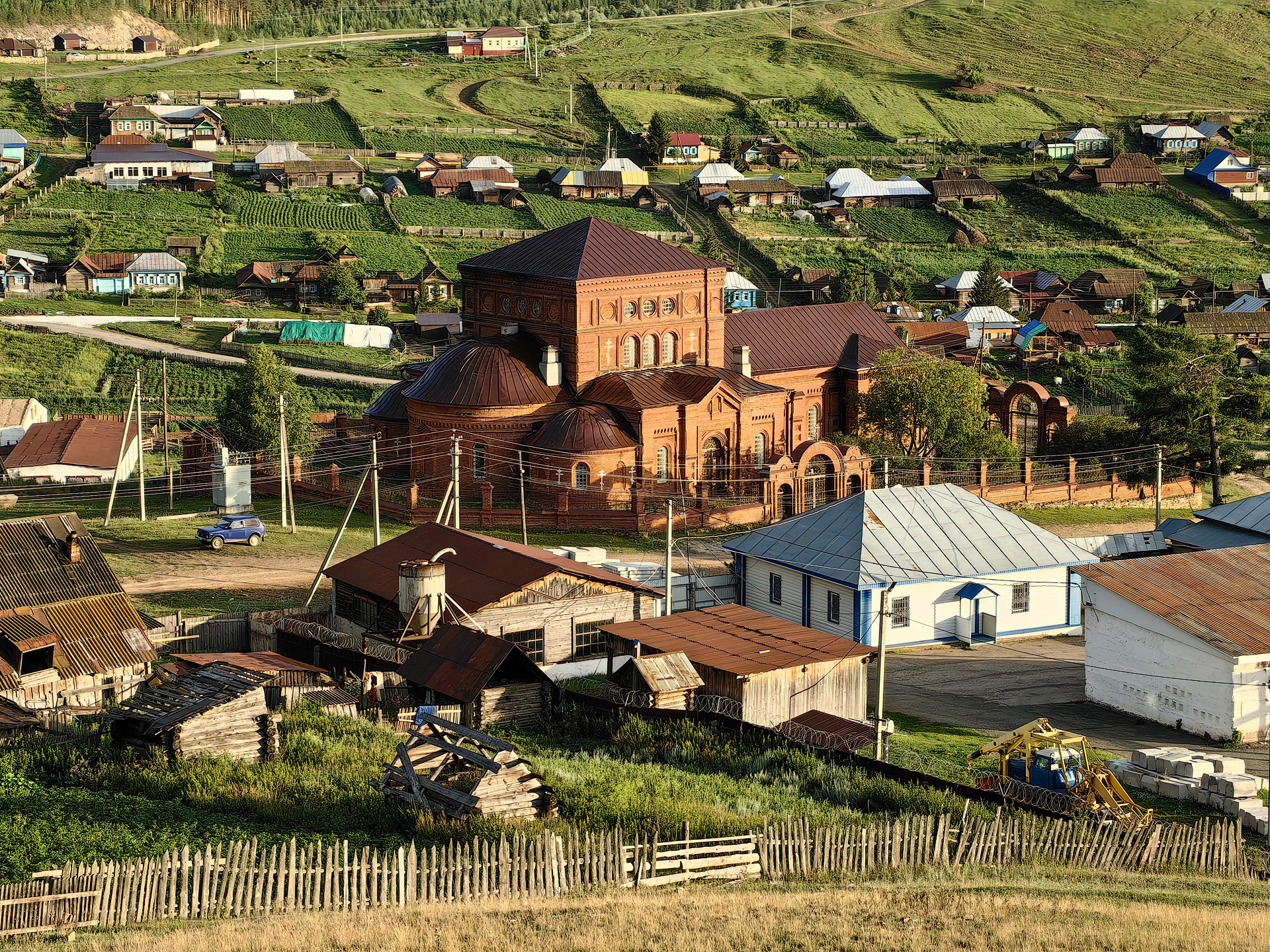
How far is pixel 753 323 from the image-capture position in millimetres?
69062

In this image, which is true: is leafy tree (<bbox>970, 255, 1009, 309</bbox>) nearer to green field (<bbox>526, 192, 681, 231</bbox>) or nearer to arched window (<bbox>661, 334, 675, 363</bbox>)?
green field (<bbox>526, 192, 681, 231</bbox>)

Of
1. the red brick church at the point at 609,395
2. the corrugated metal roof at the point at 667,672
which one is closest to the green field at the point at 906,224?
the red brick church at the point at 609,395

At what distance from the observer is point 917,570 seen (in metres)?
47.0

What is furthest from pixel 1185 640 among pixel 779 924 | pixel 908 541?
pixel 779 924

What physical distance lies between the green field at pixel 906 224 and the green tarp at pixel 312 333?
49435 mm

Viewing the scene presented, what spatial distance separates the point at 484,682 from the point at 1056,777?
37.4 ft

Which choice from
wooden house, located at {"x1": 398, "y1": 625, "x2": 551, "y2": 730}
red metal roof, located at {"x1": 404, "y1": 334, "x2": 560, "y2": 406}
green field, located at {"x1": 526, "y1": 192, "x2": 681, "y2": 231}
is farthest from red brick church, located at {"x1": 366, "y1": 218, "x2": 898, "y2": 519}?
green field, located at {"x1": 526, "y1": 192, "x2": 681, "y2": 231}

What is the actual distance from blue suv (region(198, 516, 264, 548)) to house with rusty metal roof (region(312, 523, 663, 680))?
11.3 meters

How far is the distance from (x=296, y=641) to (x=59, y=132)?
116912mm

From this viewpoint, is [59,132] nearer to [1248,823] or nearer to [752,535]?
[752,535]

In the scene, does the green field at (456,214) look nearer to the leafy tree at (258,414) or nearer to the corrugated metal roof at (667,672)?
the leafy tree at (258,414)

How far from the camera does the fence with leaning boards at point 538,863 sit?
21828 mm

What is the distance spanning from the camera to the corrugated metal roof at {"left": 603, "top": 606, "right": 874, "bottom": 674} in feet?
118

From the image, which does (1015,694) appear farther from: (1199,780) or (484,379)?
(484,379)
